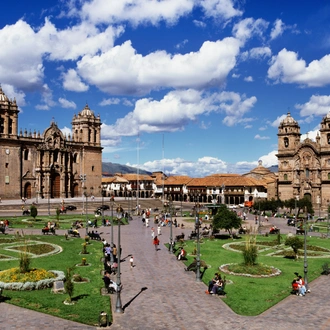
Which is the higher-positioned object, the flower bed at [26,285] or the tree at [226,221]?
the tree at [226,221]

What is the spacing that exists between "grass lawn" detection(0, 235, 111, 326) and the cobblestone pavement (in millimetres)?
548

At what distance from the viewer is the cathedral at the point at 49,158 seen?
74438 mm

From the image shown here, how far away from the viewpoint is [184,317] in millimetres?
17359

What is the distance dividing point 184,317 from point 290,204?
171ft

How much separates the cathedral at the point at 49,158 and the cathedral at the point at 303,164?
37.6 metres

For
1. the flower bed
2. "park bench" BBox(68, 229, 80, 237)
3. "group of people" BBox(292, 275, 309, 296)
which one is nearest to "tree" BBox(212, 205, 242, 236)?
"park bench" BBox(68, 229, 80, 237)

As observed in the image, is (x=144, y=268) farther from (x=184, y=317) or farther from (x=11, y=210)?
(x=11, y=210)

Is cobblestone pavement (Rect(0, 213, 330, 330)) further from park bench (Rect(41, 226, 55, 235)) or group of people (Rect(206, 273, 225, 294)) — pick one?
park bench (Rect(41, 226, 55, 235))

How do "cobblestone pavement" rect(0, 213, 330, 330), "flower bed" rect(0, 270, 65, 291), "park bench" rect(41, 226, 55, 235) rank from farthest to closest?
"park bench" rect(41, 226, 55, 235) → "flower bed" rect(0, 270, 65, 291) → "cobblestone pavement" rect(0, 213, 330, 330)

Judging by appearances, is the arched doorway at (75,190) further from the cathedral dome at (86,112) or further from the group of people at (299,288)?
the group of people at (299,288)

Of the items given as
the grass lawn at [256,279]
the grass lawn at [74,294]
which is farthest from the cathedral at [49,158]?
the grass lawn at [256,279]

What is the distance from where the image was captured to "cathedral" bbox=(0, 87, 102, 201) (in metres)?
74.4

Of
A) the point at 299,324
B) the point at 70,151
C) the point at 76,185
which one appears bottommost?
the point at 299,324

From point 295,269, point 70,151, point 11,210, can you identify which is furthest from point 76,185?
point 295,269
